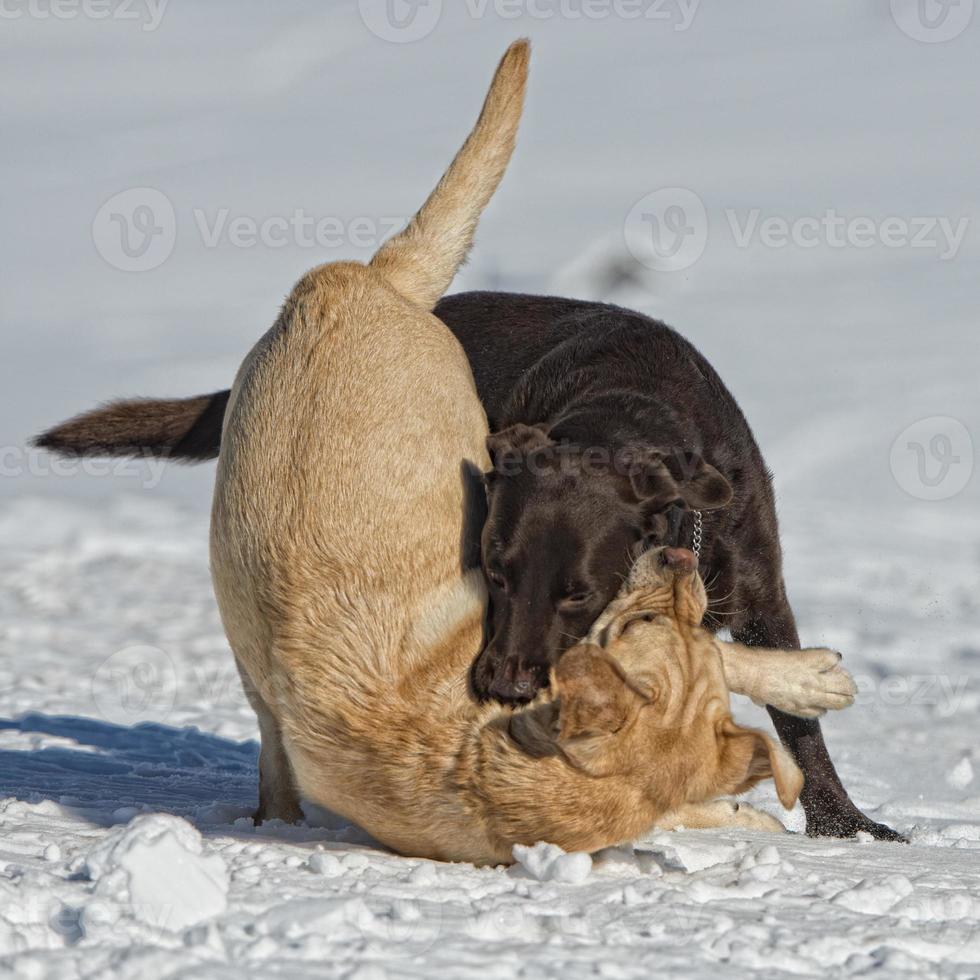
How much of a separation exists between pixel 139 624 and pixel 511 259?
906 cm

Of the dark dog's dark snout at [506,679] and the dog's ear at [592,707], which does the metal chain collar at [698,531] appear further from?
the dog's ear at [592,707]

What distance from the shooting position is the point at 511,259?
16.6 m

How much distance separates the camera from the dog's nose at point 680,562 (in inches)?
153

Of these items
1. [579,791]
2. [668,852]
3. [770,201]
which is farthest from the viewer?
[770,201]

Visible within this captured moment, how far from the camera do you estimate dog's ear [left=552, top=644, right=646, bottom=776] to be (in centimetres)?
335

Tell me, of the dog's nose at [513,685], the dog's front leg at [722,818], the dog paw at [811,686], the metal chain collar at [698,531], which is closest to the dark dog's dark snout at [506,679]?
the dog's nose at [513,685]

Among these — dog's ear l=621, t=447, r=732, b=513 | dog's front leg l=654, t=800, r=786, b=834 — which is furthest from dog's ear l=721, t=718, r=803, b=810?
dog's ear l=621, t=447, r=732, b=513

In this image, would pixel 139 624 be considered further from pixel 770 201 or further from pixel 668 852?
pixel 770 201

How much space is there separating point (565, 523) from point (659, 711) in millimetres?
1378

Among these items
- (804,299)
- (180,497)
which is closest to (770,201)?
(804,299)

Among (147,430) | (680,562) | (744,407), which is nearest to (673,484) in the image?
(680,562)

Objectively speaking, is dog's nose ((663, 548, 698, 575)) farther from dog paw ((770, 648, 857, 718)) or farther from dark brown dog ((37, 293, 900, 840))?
dog paw ((770, 648, 857, 718))

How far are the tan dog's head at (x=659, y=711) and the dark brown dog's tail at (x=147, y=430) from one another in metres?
2.62

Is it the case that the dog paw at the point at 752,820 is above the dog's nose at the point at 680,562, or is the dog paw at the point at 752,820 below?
below
